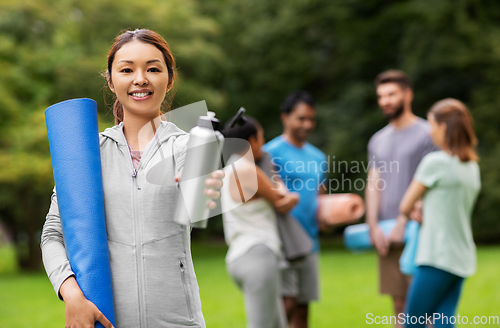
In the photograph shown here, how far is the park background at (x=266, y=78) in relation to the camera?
972 cm

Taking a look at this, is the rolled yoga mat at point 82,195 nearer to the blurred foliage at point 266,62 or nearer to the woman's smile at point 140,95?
the woman's smile at point 140,95

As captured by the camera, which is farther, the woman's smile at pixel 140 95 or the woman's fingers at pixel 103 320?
the woman's smile at pixel 140 95

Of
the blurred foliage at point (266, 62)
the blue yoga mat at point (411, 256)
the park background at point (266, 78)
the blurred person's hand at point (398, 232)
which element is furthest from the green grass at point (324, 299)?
the blurred foliage at point (266, 62)

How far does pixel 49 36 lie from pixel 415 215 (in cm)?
1223

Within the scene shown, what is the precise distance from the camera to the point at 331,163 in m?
18.4

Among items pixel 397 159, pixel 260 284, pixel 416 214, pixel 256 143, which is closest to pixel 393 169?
pixel 397 159

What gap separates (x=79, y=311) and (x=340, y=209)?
3026 mm

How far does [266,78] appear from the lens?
63.4 feet

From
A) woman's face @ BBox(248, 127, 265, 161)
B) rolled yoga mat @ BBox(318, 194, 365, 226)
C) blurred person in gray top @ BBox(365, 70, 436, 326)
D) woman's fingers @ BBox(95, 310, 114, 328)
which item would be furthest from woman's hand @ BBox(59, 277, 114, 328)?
blurred person in gray top @ BBox(365, 70, 436, 326)

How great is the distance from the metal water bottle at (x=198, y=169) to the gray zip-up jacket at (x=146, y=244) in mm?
146

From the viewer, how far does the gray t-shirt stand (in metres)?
4.36

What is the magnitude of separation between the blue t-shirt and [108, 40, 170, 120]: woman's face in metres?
2.92

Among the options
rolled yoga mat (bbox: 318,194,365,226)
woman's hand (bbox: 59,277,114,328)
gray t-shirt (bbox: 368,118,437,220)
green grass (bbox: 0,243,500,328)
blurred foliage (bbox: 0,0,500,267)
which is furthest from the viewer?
blurred foliage (bbox: 0,0,500,267)

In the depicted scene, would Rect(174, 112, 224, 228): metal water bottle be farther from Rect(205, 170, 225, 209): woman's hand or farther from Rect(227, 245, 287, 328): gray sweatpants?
Rect(227, 245, 287, 328): gray sweatpants
